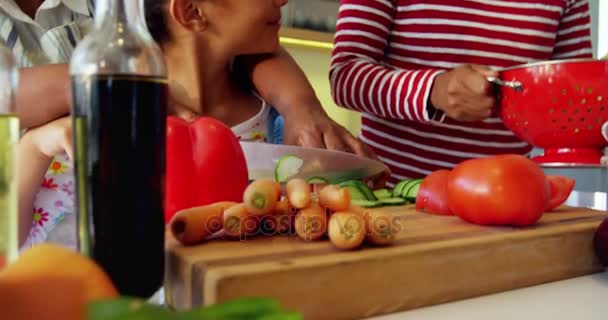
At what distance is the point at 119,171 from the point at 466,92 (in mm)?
662

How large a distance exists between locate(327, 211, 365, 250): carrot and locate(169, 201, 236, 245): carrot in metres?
0.11

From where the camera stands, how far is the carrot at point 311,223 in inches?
20.2

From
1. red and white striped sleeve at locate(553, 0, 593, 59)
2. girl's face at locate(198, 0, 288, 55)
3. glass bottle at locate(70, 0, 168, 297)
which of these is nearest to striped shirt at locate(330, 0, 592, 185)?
red and white striped sleeve at locate(553, 0, 593, 59)

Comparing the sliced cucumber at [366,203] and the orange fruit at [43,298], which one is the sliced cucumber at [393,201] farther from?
the orange fruit at [43,298]

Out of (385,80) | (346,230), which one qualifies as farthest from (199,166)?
(385,80)

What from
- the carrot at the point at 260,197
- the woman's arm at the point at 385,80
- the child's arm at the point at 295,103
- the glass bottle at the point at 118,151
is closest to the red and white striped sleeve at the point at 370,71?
the woman's arm at the point at 385,80

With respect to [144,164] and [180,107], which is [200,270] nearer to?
[144,164]

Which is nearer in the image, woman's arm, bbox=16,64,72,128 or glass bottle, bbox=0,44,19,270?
glass bottle, bbox=0,44,19,270

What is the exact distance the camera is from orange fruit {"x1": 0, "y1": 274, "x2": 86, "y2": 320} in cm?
26

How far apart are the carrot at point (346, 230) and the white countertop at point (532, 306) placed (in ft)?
0.22

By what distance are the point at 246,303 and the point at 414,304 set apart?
263 mm

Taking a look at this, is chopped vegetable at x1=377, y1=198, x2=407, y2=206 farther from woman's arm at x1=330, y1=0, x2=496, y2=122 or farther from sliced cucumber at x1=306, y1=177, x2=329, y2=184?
woman's arm at x1=330, y1=0, x2=496, y2=122

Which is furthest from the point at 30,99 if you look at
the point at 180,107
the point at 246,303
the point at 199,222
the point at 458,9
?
the point at 458,9

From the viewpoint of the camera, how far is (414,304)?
0.50 m
